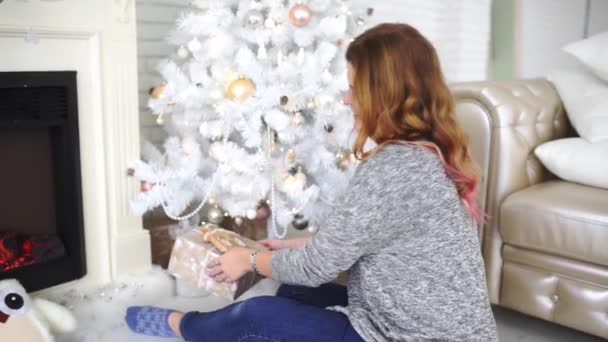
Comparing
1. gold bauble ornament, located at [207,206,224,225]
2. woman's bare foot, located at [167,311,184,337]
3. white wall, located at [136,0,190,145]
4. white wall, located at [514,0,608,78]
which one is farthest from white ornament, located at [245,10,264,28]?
white wall, located at [514,0,608,78]

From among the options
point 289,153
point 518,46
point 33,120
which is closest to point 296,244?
point 289,153

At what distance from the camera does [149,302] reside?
1.79m

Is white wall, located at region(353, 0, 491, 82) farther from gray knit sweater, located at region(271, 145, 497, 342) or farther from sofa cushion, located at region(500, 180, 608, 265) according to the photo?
gray knit sweater, located at region(271, 145, 497, 342)

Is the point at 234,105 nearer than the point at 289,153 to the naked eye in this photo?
Yes

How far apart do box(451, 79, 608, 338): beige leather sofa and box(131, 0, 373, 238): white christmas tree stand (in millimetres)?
472

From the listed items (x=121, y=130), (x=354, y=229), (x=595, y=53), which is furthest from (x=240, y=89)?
(x=595, y=53)

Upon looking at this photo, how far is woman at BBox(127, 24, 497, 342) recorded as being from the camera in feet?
3.40

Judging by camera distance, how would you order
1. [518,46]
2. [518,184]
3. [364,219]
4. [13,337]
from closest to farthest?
[364,219], [13,337], [518,184], [518,46]

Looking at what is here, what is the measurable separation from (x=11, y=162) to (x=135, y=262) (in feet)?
1.66

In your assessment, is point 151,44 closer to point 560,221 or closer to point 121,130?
point 121,130

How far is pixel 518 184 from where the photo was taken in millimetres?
1751

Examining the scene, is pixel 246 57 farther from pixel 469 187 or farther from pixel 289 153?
pixel 469 187

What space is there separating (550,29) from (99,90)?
273 centimetres

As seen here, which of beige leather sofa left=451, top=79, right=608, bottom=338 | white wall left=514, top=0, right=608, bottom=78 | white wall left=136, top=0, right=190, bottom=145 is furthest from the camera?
white wall left=514, top=0, right=608, bottom=78
